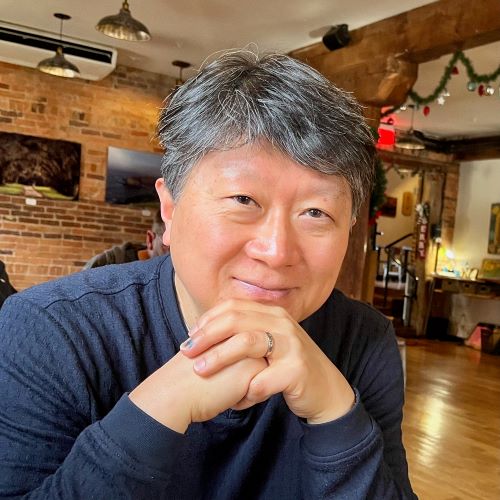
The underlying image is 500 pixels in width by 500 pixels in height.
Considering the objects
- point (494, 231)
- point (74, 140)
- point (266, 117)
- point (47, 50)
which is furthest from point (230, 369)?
point (494, 231)

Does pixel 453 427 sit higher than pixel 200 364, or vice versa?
pixel 200 364

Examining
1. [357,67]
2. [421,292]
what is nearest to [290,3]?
[357,67]

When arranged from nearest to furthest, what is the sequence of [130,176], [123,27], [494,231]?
[123,27] → [130,176] → [494,231]

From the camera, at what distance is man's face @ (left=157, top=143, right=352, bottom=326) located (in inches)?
32.9

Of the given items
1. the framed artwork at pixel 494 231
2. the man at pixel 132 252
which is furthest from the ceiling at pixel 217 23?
the framed artwork at pixel 494 231

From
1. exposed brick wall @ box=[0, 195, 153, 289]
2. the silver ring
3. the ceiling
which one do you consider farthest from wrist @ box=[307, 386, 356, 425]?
exposed brick wall @ box=[0, 195, 153, 289]

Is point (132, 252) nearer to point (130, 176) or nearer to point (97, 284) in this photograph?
point (97, 284)

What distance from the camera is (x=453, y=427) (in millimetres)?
4758

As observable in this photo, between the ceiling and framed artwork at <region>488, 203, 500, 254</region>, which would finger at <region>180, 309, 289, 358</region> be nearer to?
the ceiling

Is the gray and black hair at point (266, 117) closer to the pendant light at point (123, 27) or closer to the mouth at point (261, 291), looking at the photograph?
the mouth at point (261, 291)

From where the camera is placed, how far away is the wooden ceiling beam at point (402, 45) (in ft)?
14.0

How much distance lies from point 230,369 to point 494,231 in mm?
9721

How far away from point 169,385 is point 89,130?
6547 mm

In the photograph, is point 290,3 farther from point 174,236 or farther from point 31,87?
point 174,236
